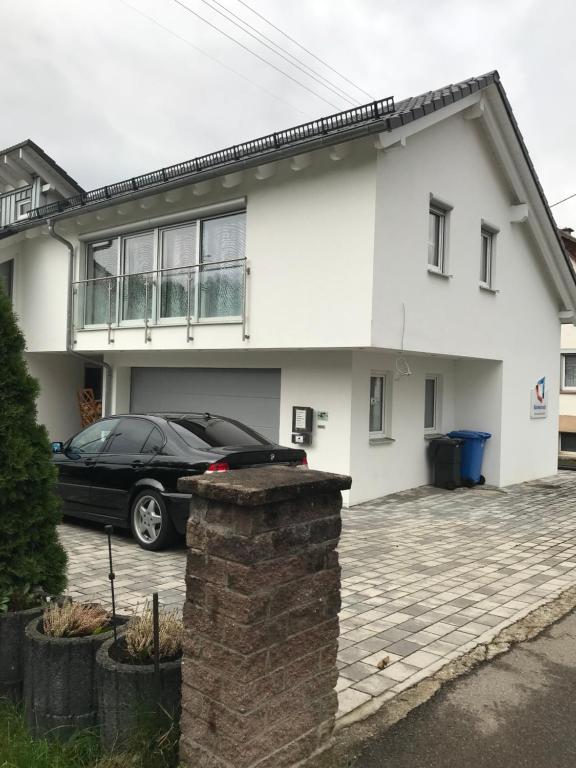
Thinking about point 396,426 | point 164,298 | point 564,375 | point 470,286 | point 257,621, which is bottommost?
point 257,621

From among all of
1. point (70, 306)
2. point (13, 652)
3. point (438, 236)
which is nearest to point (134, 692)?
point (13, 652)

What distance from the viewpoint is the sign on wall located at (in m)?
13.8

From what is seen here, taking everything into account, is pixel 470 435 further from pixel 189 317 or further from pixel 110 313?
pixel 110 313

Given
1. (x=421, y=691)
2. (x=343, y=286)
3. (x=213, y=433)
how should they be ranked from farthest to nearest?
(x=343, y=286), (x=213, y=433), (x=421, y=691)

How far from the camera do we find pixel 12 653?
10.6ft

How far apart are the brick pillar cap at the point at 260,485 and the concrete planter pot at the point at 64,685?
0.96 m

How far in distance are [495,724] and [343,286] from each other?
6794 millimetres

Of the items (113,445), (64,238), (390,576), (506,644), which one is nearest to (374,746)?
(506,644)

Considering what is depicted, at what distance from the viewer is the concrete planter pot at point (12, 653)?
3217 millimetres

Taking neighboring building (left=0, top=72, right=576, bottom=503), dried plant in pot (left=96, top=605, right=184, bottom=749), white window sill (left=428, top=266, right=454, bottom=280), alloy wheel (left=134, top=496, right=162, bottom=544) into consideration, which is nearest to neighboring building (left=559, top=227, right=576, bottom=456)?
neighboring building (left=0, top=72, right=576, bottom=503)

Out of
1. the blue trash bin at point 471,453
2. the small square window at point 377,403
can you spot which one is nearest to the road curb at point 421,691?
the small square window at point 377,403

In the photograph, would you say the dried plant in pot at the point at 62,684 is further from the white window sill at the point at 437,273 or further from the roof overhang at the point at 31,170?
the roof overhang at the point at 31,170

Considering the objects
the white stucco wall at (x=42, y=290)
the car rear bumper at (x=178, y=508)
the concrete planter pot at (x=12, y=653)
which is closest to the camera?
the concrete planter pot at (x=12, y=653)

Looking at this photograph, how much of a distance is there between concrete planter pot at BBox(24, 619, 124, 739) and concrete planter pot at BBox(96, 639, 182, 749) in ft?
0.49
